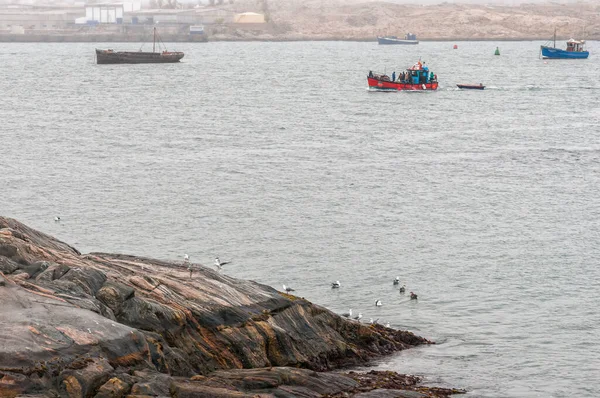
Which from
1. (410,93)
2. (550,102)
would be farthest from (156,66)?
(550,102)

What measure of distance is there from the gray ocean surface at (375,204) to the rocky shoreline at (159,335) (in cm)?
193

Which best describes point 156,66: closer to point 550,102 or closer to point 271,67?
point 271,67

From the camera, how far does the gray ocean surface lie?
25547 millimetres

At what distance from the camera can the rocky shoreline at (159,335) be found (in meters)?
15.1

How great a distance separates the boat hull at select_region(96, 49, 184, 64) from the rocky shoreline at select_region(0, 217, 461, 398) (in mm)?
124358

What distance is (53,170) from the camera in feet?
154

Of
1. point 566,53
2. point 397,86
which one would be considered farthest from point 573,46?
point 397,86

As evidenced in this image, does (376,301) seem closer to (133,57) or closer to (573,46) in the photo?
(133,57)

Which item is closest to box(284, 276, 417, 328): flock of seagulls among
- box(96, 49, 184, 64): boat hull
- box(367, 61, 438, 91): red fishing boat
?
box(367, 61, 438, 91): red fishing boat

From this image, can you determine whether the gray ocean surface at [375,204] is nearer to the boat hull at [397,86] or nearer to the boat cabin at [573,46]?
the boat hull at [397,86]

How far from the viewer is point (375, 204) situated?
40.6 m

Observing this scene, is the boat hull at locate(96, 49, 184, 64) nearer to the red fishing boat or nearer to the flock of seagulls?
the red fishing boat

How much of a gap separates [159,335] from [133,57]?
132 metres

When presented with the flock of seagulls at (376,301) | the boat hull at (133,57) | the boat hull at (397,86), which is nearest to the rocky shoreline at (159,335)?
the flock of seagulls at (376,301)
